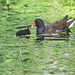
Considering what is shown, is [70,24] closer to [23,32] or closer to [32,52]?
[23,32]

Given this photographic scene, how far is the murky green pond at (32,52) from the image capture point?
6023mm

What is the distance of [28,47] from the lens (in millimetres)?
8008

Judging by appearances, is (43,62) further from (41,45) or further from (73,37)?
(73,37)

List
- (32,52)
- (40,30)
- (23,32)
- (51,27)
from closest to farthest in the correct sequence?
(32,52)
(23,32)
(40,30)
(51,27)

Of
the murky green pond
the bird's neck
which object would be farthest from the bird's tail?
the bird's neck

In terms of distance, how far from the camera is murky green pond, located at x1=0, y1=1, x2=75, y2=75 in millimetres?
6023

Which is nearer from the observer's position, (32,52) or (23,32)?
(32,52)

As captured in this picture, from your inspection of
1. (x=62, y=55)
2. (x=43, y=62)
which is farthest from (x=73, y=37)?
(x=43, y=62)

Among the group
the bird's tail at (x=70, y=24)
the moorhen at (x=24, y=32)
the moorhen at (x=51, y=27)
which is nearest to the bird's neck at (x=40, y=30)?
the moorhen at (x=51, y=27)

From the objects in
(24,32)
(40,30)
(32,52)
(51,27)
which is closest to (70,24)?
(51,27)

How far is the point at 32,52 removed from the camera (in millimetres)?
7426

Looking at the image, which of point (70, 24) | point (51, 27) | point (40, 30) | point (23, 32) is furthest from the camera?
point (70, 24)

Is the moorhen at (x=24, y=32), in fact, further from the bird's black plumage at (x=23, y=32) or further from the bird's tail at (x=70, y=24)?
the bird's tail at (x=70, y=24)

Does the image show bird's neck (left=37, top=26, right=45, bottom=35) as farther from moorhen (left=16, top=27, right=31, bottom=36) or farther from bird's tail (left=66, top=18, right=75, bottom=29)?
bird's tail (left=66, top=18, right=75, bottom=29)
